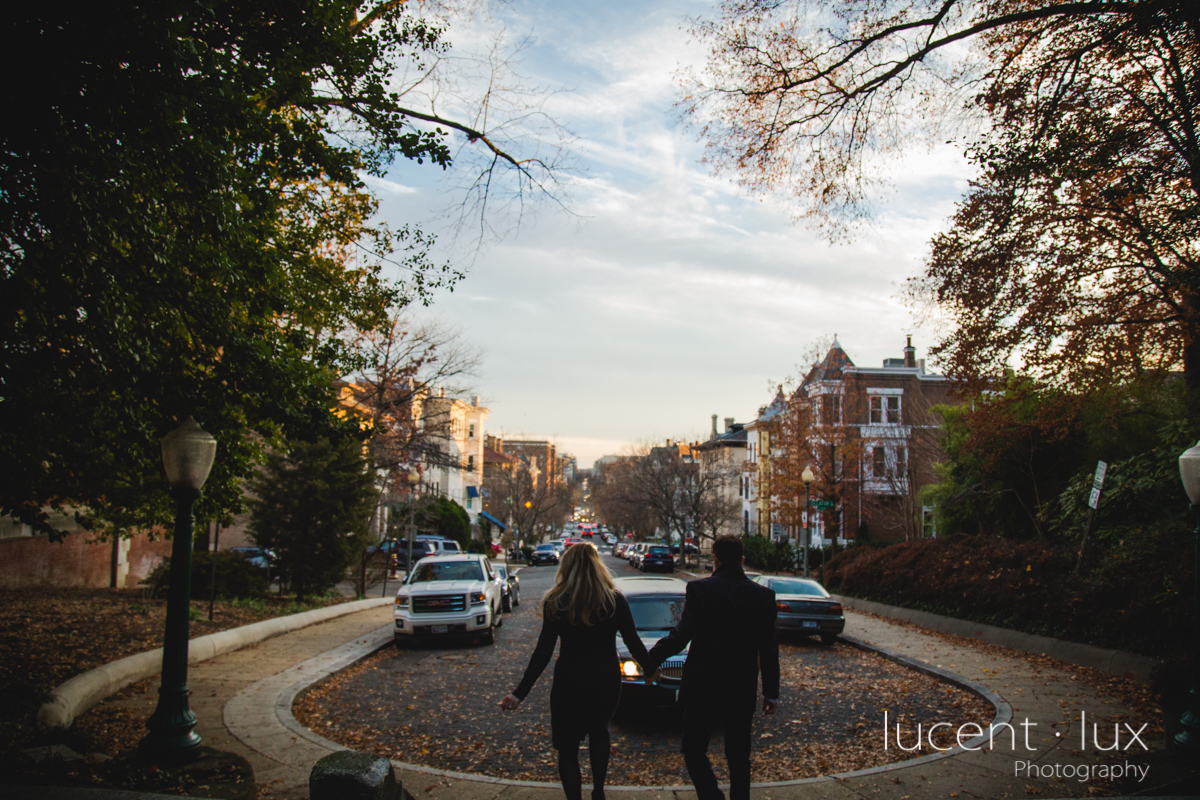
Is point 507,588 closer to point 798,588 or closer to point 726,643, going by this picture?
point 798,588

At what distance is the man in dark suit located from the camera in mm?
4875

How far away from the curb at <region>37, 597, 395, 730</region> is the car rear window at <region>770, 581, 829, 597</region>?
9953mm

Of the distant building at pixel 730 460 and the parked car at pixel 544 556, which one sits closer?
the distant building at pixel 730 460

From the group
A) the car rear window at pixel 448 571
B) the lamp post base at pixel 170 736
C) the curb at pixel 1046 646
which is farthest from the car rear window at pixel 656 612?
the car rear window at pixel 448 571

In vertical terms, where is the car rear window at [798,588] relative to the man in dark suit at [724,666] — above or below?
below

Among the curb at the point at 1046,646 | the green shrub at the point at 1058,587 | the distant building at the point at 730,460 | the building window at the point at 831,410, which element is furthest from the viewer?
the distant building at the point at 730,460

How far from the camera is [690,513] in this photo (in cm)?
4512

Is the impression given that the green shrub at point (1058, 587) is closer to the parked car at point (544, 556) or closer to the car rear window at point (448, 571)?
the car rear window at point (448, 571)

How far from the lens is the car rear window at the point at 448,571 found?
52.5 feet

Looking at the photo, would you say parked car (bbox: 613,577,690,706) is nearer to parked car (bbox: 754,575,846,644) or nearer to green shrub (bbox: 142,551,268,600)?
parked car (bbox: 754,575,846,644)

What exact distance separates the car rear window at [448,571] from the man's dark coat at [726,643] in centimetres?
1167

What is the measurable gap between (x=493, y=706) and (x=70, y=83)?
26.0 feet

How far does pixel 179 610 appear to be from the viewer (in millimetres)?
6793

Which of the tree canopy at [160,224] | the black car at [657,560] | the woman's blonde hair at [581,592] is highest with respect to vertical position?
the tree canopy at [160,224]
